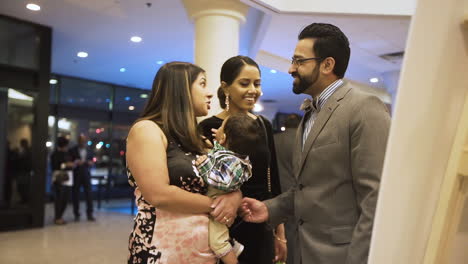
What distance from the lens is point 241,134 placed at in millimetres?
1809

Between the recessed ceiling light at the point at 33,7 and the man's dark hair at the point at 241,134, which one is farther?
the recessed ceiling light at the point at 33,7

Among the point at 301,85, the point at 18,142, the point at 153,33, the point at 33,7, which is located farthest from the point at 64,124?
the point at 301,85

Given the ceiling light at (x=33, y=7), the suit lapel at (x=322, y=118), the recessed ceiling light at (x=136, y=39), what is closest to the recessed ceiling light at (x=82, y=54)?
the recessed ceiling light at (x=136, y=39)

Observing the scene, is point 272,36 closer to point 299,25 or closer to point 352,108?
point 299,25

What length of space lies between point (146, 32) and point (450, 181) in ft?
25.2

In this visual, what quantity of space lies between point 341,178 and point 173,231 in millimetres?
672

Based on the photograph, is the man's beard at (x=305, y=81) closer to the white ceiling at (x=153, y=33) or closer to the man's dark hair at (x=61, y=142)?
the white ceiling at (x=153, y=33)

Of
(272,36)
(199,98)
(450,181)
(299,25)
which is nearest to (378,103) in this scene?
(199,98)

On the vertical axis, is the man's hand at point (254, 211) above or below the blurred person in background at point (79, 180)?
above

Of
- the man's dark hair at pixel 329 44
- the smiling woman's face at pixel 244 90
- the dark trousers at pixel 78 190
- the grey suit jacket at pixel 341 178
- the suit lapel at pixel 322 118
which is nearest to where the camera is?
the grey suit jacket at pixel 341 178

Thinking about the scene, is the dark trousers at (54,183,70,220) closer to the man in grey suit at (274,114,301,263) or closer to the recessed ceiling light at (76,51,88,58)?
the recessed ceiling light at (76,51,88,58)

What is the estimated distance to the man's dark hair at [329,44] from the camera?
1.63 m

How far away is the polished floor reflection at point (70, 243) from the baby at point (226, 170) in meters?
3.68

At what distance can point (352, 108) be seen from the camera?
4.78 ft
